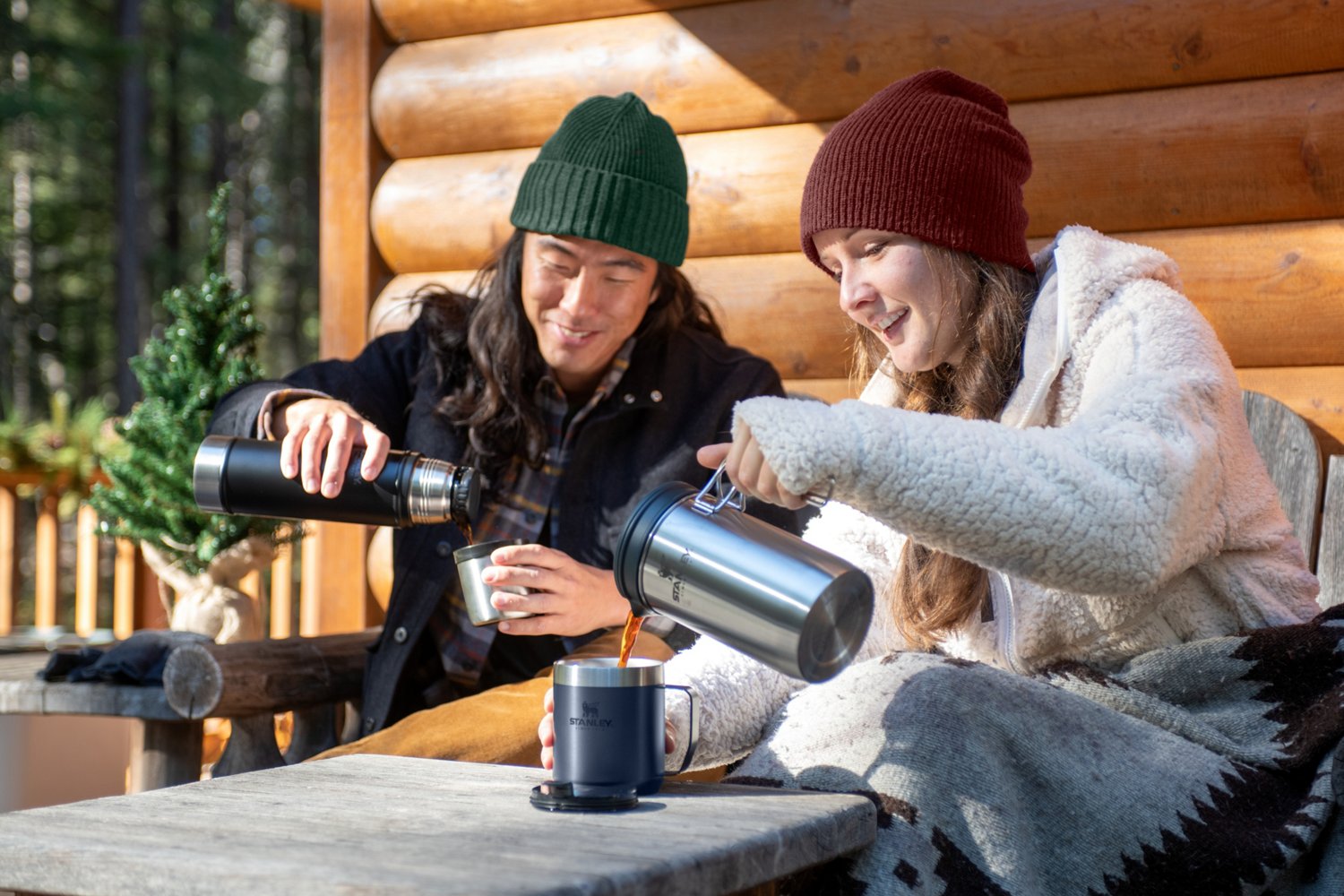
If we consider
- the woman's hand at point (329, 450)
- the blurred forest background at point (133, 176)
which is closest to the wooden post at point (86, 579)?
the woman's hand at point (329, 450)

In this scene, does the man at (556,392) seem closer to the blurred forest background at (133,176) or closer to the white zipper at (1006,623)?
the white zipper at (1006,623)

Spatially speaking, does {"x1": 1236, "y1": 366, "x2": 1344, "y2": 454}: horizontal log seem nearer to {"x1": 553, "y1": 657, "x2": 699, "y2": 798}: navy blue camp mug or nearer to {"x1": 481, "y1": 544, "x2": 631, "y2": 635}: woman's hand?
{"x1": 481, "y1": 544, "x2": 631, "y2": 635}: woman's hand

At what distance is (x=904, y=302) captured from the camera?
1814 mm

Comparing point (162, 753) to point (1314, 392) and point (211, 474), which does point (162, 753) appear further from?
point (1314, 392)

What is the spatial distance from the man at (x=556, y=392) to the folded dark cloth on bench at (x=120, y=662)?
363 mm

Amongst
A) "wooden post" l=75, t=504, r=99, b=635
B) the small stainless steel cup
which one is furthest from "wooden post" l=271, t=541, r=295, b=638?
the small stainless steel cup

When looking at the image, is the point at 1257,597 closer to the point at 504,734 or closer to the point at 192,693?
the point at 504,734

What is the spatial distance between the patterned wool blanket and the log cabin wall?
1.06m

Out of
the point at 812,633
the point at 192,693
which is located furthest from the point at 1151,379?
the point at 192,693

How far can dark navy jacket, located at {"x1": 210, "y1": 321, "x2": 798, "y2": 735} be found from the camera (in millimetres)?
2432

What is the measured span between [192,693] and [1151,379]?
1564 mm

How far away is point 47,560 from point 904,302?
397cm

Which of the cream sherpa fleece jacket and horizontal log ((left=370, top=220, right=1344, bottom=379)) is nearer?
the cream sherpa fleece jacket

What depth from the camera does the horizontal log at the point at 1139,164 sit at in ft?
8.02
